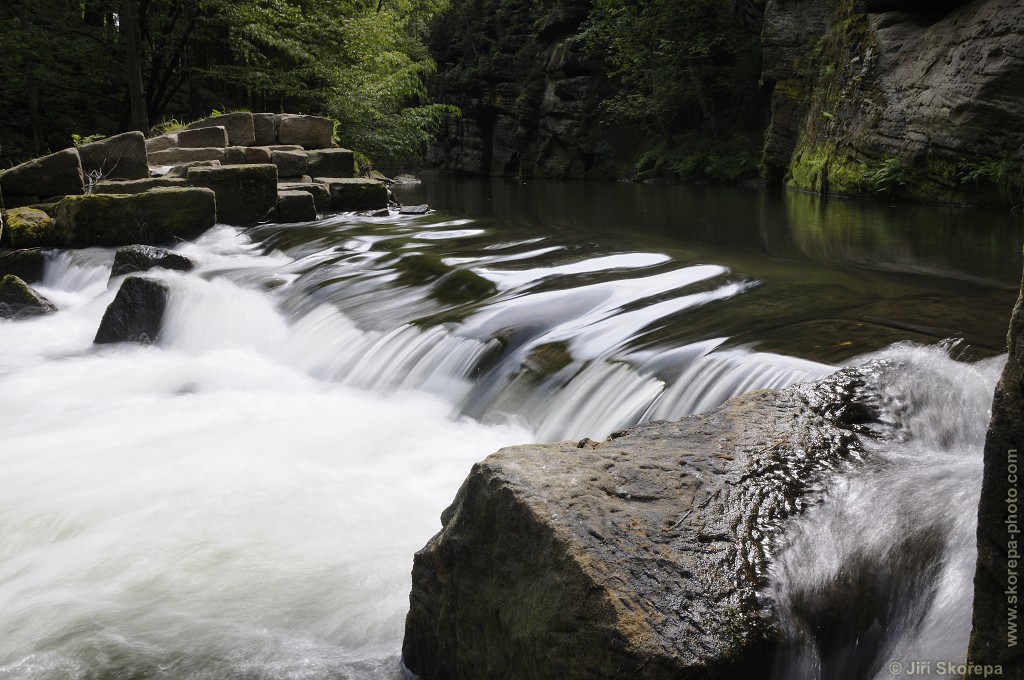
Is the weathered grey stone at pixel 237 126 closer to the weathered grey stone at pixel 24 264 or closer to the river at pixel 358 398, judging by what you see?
the weathered grey stone at pixel 24 264

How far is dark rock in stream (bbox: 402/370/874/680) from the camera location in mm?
2104

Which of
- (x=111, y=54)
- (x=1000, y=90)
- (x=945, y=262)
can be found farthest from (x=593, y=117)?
(x=945, y=262)

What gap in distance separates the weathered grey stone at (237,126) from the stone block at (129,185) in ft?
14.0

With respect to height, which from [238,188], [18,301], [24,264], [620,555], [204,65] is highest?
[204,65]

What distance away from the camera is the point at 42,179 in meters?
11.6

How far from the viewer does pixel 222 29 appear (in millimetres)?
21156

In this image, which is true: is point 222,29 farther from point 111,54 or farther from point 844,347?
point 844,347

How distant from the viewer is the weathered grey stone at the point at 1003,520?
1.72m

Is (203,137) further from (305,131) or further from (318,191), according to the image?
(318,191)

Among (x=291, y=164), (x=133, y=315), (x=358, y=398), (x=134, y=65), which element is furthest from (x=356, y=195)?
(x=358, y=398)

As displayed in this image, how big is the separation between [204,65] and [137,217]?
498 inches

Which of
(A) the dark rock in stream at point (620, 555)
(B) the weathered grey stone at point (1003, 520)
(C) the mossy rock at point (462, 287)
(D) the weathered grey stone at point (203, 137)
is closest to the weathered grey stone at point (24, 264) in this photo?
(D) the weathered grey stone at point (203, 137)

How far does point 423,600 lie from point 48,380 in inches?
208

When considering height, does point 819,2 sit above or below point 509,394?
above
